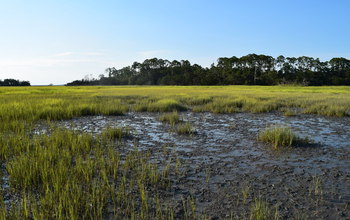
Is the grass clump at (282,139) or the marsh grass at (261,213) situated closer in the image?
the marsh grass at (261,213)

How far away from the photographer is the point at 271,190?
3771mm

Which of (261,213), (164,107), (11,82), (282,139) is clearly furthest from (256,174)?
(11,82)

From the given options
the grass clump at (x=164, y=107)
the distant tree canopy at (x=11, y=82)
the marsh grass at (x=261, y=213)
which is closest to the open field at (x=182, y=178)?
the marsh grass at (x=261, y=213)

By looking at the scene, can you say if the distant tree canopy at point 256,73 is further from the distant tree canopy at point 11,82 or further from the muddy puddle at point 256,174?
the muddy puddle at point 256,174

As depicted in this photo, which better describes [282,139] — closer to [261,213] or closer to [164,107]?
[261,213]

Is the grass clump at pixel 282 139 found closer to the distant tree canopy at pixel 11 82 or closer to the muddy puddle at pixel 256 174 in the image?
the muddy puddle at pixel 256 174

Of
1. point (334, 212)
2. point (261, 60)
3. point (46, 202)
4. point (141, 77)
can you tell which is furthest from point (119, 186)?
point (141, 77)

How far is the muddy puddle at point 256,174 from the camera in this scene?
3.30m

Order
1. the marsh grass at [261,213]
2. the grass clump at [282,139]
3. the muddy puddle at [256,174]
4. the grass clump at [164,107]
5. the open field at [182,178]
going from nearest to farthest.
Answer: the marsh grass at [261,213], the open field at [182,178], the muddy puddle at [256,174], the grass clump at [282,139], the grass clump at [164,107]

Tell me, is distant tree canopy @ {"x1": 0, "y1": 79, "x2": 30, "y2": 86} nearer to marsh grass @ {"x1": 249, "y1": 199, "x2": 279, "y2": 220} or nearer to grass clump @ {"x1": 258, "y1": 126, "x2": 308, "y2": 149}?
grass clump @ {"x1": 258, "y1": 126, "x2": 308, "y2": 149}

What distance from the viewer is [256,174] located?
4.46 meters

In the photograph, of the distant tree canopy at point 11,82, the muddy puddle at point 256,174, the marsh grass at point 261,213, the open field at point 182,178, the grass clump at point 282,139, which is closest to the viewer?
the marsh grass at point 261,213

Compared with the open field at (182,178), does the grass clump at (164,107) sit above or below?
above

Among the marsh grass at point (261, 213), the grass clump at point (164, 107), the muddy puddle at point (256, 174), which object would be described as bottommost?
the muddy puddle at point (256, 174)
